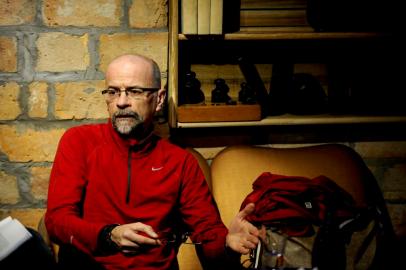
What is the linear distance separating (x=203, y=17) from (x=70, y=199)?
80 cm

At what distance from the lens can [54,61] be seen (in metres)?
1.63

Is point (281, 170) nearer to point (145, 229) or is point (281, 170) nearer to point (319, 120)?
point (319, 120)

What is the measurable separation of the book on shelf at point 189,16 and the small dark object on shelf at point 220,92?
283 mm

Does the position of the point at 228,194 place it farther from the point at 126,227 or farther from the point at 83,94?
the point at 83,94

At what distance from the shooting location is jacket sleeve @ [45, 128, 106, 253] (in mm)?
1273

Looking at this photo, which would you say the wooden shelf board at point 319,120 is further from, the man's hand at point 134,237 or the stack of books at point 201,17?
the man's hand at point 134,237

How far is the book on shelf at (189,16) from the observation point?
142 centimetres

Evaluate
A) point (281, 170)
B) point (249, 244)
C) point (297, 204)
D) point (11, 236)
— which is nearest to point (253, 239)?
point (249, 244)

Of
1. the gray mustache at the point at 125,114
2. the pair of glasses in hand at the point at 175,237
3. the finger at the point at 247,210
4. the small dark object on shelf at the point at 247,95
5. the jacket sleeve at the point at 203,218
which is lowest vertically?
the pair of glasses in hand at the point at 175,237

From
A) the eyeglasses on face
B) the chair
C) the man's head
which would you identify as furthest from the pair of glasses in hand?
the eyeglasses on face

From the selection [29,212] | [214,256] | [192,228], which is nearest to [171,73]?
[192,228]

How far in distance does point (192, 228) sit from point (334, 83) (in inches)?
38.6

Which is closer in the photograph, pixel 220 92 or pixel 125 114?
pixel 125 114

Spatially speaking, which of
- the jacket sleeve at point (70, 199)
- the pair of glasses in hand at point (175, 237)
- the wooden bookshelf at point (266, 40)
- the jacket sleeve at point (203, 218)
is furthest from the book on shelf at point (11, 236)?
the wooden bookshelf at point (266, 40)
